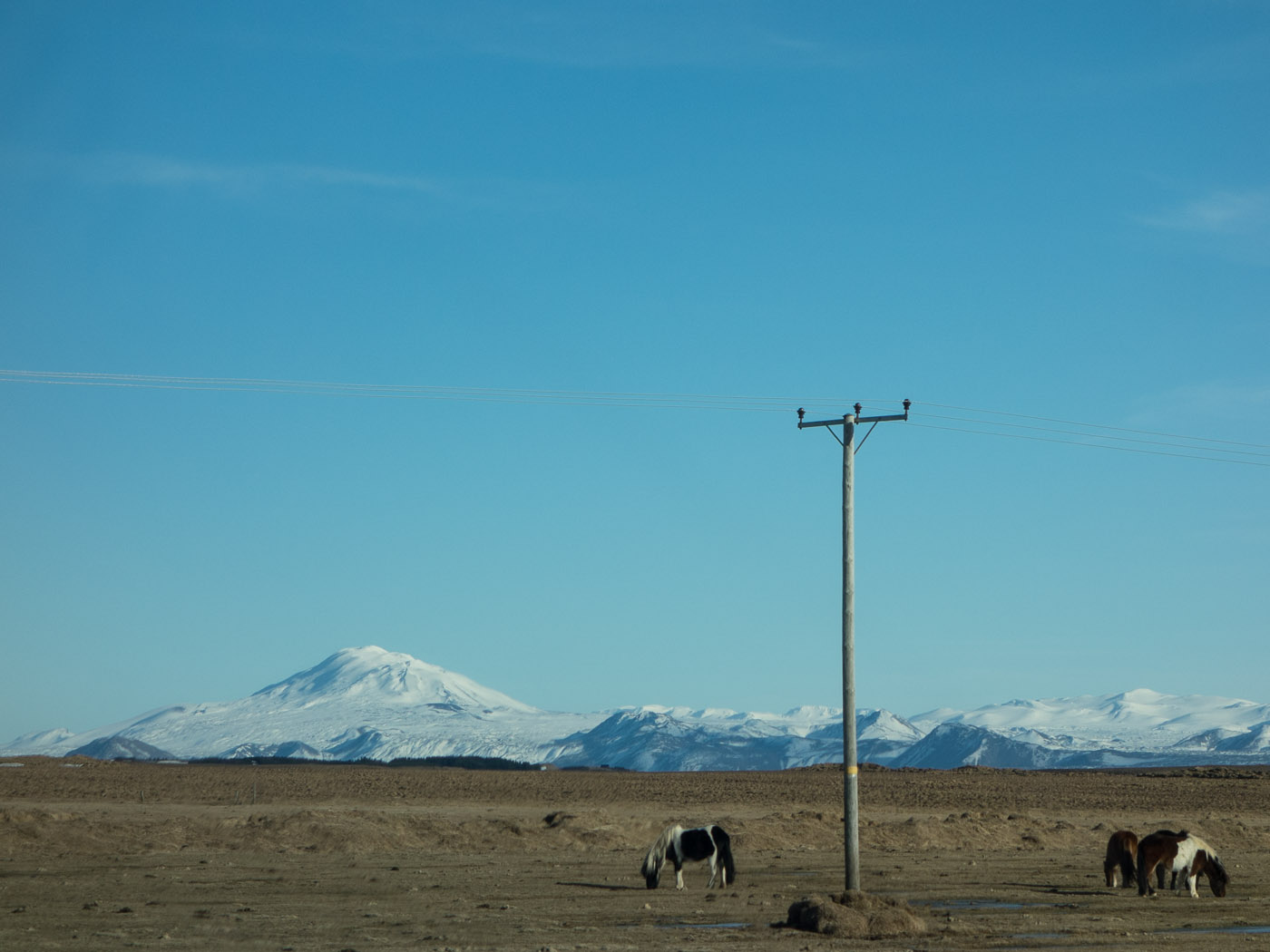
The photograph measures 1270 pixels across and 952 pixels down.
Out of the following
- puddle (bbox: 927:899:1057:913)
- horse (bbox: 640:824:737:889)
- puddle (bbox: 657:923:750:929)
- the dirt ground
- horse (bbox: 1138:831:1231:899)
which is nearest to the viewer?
the dirt ground

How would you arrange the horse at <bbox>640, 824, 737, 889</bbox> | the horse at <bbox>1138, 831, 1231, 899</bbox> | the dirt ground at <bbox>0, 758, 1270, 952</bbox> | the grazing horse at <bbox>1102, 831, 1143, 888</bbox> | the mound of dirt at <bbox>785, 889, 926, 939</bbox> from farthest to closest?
the horse at <bbox>640, 824, 737, 889</bbox>, the grazing horse at <bbox>1102, 831, 1143, 888</bbox>, the horse at <bbox>1138, 831, 1231, 899</bbox>, the mound of dirt at <bbox>785, 889, 926, 939</bbox>, the dirt ground at <bbox>0, 758, 1270, 952</bbox>

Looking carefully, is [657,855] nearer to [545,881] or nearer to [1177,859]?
[545,881]

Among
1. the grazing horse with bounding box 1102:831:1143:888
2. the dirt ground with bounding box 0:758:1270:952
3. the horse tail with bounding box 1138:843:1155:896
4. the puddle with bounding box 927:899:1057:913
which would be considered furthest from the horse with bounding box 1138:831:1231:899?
the puddle with bounding box 927:899:1057:913

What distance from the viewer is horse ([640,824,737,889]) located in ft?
87.0

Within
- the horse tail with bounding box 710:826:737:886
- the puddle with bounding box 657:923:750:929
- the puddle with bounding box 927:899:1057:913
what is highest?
the horse tail with bounding box 710:826:737:886

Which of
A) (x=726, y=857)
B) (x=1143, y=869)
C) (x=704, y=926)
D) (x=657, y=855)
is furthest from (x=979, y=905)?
(x=657, y=855)

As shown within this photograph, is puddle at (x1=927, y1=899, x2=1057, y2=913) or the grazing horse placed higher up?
the grazing horse

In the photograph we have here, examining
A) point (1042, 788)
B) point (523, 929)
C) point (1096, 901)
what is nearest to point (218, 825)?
point (523, 929)

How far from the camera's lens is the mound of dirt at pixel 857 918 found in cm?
2008

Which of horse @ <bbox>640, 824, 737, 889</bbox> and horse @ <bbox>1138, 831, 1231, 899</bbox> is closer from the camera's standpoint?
horse @ <bbox>1138, 831, 1231, 899</bbox>

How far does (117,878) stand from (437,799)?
37.0 meters

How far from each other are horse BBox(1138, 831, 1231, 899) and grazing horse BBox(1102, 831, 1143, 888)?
2.38 ft

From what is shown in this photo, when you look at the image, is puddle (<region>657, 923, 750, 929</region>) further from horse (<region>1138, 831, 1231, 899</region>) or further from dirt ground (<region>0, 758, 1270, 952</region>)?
horse (<region>1138, 831, 1231, 899</region>)

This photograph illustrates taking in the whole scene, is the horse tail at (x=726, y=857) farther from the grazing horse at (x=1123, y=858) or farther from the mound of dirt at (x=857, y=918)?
the grazing horse at (x=1123, y=858)
